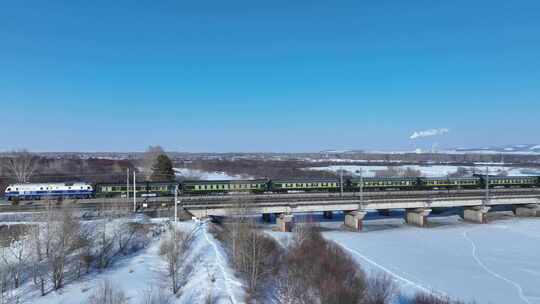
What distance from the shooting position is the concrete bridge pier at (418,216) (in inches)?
2112

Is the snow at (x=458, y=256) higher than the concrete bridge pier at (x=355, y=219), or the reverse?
the concrete bridge pier at (x=355, y=219)

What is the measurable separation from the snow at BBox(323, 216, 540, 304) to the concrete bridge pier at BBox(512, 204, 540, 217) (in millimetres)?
4727

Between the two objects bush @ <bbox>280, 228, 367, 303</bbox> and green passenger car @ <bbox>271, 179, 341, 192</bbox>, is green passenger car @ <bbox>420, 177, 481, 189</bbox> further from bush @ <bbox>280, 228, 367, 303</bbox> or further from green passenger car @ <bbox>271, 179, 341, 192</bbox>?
bush @ <bbox>280, 228, 367, 303</bbox>

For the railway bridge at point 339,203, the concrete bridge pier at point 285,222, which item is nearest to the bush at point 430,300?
the railway bridge at point 339,203

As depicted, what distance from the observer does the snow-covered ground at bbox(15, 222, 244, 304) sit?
68.6 ft

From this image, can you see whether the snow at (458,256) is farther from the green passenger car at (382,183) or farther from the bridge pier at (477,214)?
the green passenger car at (382,183)

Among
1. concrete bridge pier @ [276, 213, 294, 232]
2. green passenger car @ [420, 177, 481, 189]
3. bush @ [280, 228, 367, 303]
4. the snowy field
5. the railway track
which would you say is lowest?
the snowy field

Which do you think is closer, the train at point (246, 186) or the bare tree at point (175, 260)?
the bare tree at point (175, 260)

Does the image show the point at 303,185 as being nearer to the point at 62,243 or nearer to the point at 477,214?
the point at 477,214

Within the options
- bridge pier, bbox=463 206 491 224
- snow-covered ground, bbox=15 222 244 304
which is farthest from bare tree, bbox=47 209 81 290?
bridge pier, bbox=463 206 491 224

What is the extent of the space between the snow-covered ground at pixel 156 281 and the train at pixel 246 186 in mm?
19209

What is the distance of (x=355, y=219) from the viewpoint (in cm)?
5097

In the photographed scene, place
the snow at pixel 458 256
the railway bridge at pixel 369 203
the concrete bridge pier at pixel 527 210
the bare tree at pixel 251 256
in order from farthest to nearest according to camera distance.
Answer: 1. the concrete bridge pier at pixel 527 210
2. the railway bridge at pixel 369 203
3. the snow at pixel 458 256
4. the bare tree at pixel 251 256

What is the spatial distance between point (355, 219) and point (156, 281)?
34.1 meters
